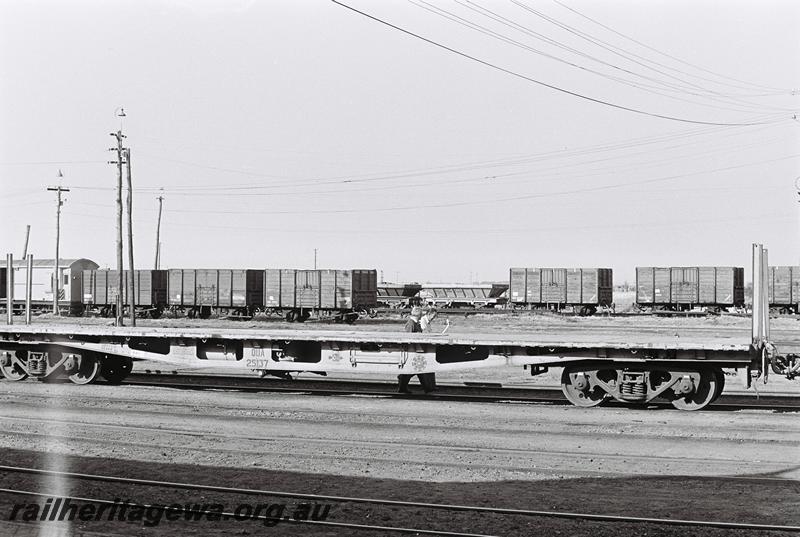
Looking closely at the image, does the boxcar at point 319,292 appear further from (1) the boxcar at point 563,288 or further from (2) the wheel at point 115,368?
(2) the wheel at point 115,368

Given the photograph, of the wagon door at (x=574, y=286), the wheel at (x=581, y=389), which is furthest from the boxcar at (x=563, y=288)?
the wheel at (x=581, y=389)

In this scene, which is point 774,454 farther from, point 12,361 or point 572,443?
point 12,361

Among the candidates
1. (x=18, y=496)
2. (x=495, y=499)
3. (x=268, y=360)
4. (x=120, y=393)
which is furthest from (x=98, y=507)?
(x=120, y=393)

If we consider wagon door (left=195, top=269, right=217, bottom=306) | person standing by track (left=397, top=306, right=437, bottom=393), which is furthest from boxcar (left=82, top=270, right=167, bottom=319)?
person standing by track (left=397, top=306, right=437, bottom=393)

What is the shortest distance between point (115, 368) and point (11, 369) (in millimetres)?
2263

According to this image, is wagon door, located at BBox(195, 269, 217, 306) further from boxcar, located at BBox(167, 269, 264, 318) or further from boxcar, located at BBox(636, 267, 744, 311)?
boxcar, located at BBox(636, 267, 744, 311)

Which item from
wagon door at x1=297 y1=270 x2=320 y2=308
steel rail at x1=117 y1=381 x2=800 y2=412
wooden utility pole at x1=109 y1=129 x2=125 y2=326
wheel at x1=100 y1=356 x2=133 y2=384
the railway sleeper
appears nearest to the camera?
the railway sleeper

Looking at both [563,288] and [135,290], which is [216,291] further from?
[563,288]

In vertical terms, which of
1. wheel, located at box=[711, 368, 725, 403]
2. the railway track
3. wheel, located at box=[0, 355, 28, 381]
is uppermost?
wheel, located at box=[711, 368, 725, 403]

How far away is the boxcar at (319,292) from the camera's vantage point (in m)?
45.3

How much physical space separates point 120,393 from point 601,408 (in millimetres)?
9232

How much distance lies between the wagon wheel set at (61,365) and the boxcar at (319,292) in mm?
27333

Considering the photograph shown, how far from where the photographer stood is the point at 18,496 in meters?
8.31

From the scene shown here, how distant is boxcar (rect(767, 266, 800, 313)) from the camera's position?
151ft
